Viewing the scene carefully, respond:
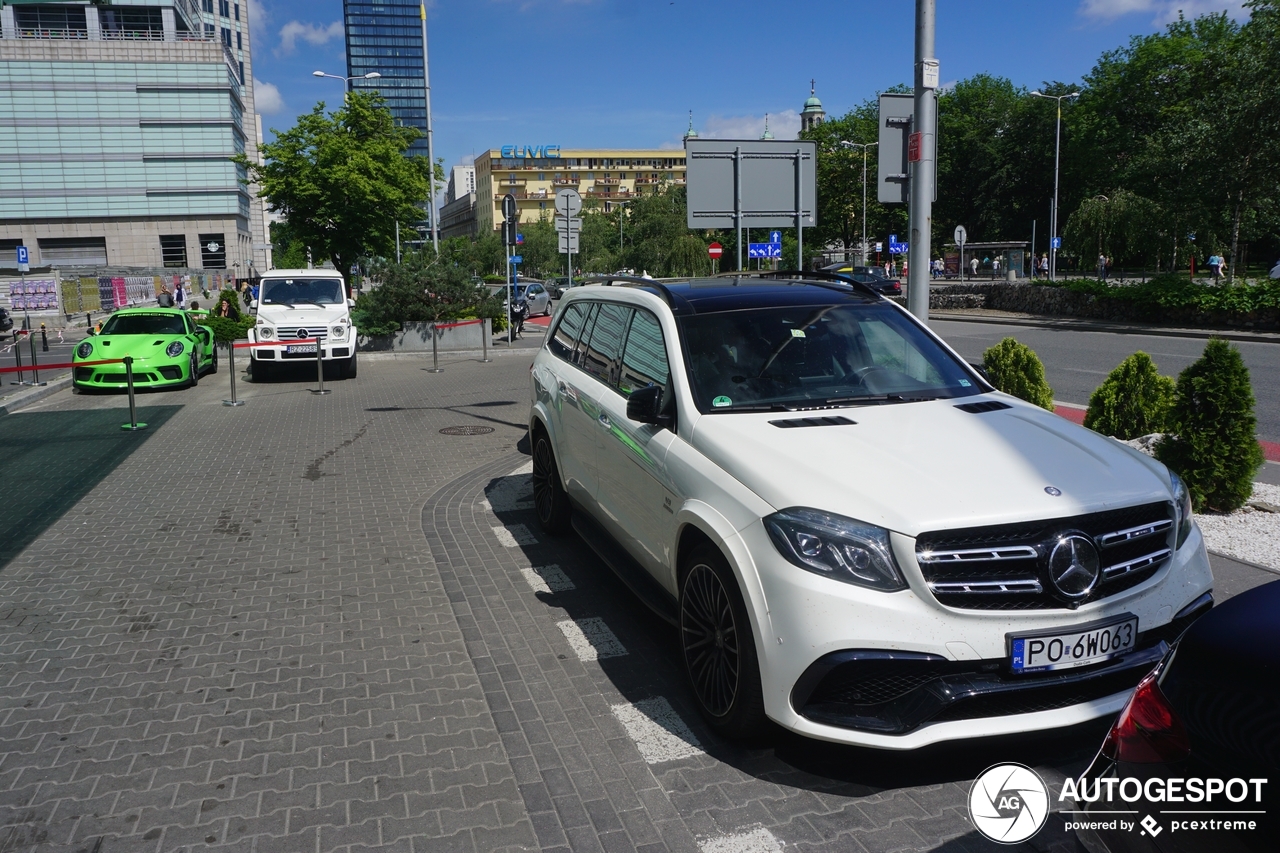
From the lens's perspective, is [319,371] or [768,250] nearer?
[319,371]

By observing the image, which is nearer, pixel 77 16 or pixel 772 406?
pixel 772 406

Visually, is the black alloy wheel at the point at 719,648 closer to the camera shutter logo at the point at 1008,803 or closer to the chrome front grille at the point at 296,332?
the camera shutter logo at the point at 1008,803

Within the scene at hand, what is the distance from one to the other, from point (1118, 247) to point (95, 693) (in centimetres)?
5144

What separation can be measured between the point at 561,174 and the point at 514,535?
17853 cm

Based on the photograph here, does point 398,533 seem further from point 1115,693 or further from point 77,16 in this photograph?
point 77,16

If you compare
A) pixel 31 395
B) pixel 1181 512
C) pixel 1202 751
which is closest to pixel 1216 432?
pixel 1181 512

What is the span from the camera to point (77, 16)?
8219 cm

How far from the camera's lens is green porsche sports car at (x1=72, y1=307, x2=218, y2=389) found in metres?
16.5

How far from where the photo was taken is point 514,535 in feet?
24.4

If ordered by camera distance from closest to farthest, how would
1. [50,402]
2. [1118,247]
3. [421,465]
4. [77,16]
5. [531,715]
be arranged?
1. [531,715]
2. [421,465]
3. [50,402]
4. [1118,247]
5. [77,16]

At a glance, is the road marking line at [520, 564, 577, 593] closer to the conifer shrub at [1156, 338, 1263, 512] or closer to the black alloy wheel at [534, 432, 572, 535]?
the black alloy wheel at [534, 432, 572, 535]

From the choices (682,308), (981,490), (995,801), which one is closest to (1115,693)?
(995,801)

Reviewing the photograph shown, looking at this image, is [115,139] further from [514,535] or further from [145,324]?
[514,535]

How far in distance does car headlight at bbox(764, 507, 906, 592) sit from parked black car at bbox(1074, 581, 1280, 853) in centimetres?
110
